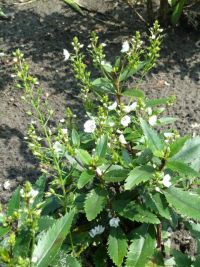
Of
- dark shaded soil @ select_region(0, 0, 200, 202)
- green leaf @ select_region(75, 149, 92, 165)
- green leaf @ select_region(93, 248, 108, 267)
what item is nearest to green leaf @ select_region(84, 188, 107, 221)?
green leaf @ select_region(75, 149, 92, 165)

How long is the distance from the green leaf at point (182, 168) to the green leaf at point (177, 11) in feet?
7.89

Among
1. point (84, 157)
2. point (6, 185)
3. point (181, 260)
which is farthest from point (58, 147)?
point (6, 185)

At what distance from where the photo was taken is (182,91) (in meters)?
3.65

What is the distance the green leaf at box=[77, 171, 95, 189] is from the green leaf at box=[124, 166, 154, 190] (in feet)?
0.52

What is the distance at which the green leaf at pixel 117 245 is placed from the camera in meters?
1.99

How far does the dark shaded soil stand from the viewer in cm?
328

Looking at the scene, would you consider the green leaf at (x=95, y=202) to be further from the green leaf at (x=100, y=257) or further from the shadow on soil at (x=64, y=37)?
the shadow on soil at (x=64, y=37)

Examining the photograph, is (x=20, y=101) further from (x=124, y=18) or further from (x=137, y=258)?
(x=137, y=258)

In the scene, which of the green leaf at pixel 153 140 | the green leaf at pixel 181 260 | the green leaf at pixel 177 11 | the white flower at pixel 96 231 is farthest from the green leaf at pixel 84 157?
the green leaf at pixel 177 11

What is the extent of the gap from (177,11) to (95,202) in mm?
2567

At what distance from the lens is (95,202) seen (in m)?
1.98

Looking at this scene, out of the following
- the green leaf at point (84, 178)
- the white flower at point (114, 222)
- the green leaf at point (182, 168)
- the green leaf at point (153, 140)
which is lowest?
the white flower at point (114, 222)

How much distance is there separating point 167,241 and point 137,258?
0.50 metres

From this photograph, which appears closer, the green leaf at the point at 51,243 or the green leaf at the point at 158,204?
the green leaf at the point at 51,243
